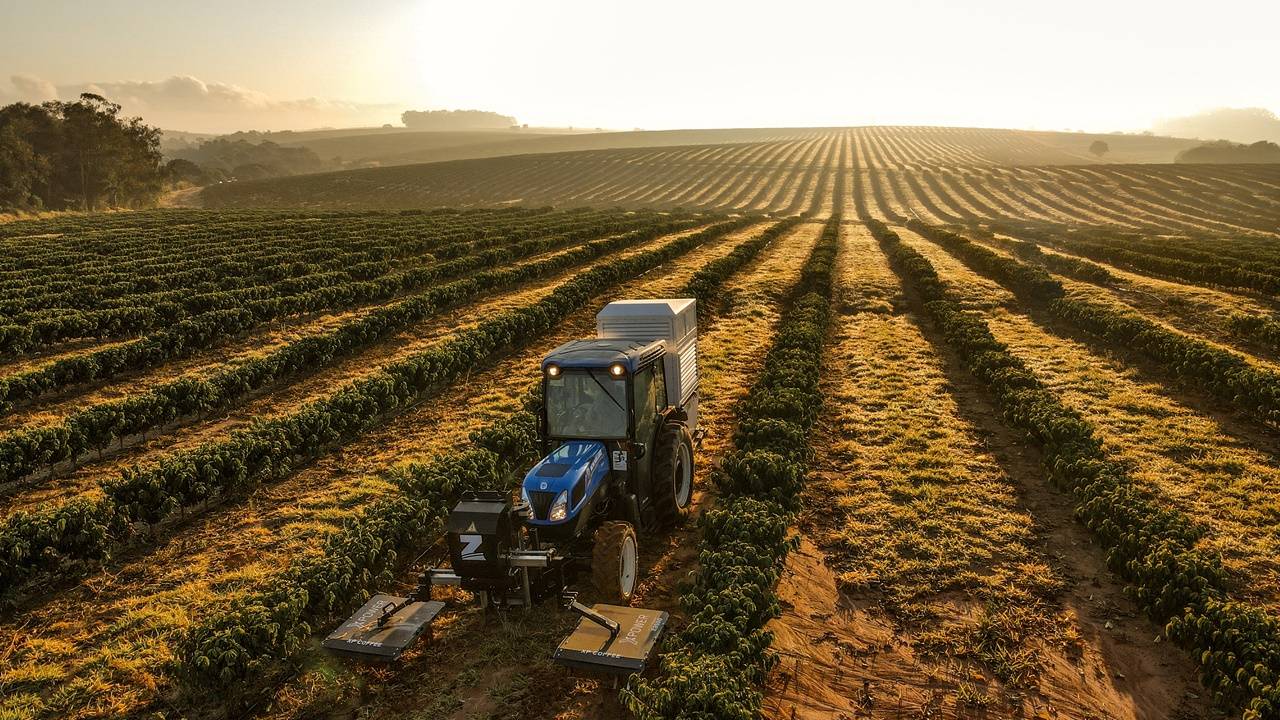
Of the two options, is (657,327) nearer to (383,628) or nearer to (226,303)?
(383,628)

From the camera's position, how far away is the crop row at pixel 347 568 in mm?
7465

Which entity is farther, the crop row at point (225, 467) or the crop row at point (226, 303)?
the crop row at point (226, 303)

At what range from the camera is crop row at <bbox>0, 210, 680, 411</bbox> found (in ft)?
57.2

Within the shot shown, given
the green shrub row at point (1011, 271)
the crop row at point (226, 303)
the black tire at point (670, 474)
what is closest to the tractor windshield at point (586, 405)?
the black tire at point (670, 474)

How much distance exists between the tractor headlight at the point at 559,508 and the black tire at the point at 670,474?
A: 1985mm

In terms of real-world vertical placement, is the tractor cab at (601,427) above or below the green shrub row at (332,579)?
above

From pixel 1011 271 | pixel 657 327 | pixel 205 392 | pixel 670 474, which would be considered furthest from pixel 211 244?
pixel 1011 271

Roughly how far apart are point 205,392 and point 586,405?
1141cm

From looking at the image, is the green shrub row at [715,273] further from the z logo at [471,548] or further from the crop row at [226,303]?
the z logo at [471,548]

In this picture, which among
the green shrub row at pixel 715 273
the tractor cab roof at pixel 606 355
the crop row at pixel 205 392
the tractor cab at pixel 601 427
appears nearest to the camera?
the tractor cab at pixel 601 427

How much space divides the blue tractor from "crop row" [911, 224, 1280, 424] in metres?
12.6

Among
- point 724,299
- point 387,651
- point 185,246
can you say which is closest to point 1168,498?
point 387,651

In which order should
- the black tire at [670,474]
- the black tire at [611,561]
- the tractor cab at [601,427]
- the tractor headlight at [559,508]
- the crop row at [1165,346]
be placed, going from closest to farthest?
the black tire at [611,561] → the tractor headlight at [559,508] → the tractor cab at [601,427] → the black tire at [670,474] → the crop row at [1165,346]

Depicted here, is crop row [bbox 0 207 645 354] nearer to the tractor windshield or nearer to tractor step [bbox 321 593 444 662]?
the tractor windshield
